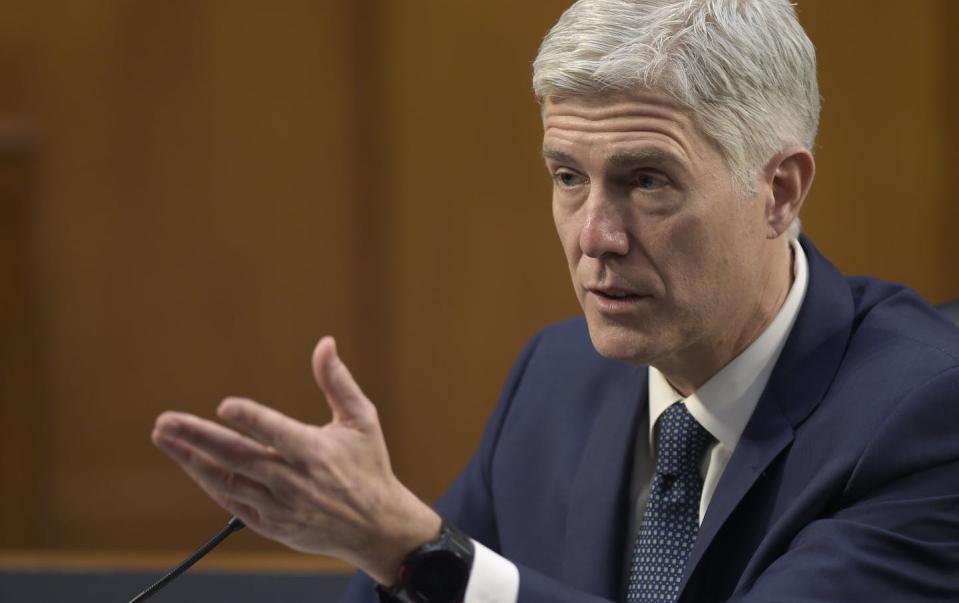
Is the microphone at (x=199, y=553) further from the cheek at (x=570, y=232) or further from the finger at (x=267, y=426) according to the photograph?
the cheek at (x=570, y=232)

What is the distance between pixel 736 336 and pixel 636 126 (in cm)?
28

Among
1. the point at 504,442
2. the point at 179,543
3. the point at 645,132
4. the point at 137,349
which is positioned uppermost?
the point at 645,132

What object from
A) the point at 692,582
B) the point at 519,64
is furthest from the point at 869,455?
the point at 519,64

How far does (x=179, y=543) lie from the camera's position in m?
2.88

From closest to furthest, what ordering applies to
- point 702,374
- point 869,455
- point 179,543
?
point 869,455
point 702,374
point 179,543

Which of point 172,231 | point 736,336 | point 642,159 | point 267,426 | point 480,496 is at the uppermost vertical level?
point 642,159

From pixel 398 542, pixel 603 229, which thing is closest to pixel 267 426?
pixel 398 542

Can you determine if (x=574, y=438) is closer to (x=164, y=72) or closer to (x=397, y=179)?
(x=397, y=179)

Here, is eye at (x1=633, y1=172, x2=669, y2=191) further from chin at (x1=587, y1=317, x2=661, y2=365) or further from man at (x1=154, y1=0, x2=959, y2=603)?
chin at (x1=587, y1=317, x2=661, y2=365)

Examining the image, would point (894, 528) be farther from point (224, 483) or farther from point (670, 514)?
point (224, 483)

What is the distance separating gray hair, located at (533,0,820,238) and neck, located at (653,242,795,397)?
0.43 ft

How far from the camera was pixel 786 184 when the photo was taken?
1.49 metres

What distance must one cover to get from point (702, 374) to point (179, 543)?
1.69 meters

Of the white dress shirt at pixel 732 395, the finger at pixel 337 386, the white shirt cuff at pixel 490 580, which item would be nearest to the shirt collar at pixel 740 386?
the white dress shirt at pixel 732 395
